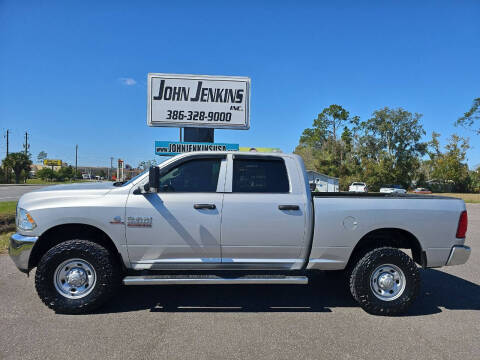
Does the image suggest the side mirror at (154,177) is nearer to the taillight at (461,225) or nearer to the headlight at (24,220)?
the headlight at (24,220)

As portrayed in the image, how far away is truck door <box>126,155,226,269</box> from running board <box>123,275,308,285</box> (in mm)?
186

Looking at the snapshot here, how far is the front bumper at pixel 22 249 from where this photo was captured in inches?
147

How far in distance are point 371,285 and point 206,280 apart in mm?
2085

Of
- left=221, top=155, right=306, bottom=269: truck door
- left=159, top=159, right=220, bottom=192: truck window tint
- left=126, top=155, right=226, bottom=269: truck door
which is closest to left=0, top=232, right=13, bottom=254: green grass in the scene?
left=126, top=155, right=226, bottom=269: truck door

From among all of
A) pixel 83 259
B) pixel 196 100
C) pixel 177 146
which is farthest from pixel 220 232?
pixel 196 100

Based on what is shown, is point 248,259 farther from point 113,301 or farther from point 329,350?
point 113,301

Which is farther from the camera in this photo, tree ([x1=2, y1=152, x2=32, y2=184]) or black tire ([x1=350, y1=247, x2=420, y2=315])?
tree ([x1=2, y1=152, x2=32, y2=184])

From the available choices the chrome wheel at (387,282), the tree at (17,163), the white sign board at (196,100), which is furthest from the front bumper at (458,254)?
the tree at (17,163)

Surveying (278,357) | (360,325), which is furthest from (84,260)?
(360,325)

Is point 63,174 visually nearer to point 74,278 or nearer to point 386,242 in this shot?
point 74,278

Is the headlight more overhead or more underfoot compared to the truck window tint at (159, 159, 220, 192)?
more underfoot

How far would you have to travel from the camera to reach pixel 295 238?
395cm

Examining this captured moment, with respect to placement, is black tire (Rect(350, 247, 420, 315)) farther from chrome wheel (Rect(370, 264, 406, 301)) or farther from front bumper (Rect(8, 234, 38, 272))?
front bumper (Rect(8, 234, 38, 272))

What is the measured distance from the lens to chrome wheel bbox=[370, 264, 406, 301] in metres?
4.06
